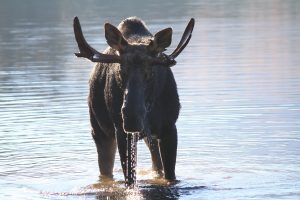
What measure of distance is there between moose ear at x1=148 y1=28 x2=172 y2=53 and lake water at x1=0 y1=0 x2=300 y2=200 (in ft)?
6.28

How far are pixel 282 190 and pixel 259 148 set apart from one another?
2.82 metres

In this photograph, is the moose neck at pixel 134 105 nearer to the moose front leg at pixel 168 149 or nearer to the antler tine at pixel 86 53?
the antler tine at pixel 86 53

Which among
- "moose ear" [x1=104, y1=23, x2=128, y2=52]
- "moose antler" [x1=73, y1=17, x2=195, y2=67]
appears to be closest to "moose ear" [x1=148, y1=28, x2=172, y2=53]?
"moose antler" [x1=73, y1=17, x2=195, y2=67]

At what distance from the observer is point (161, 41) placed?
12227 mm

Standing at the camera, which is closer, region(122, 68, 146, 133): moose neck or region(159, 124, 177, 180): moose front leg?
region(122, 68, 146, 133): moose neck

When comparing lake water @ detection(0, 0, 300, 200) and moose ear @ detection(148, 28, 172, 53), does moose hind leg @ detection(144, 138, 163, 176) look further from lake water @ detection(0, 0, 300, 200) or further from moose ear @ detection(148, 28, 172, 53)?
moose ear @ detection(148, 28, 172, 53)

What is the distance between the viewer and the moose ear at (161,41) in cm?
1216

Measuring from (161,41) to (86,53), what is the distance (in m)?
0.97

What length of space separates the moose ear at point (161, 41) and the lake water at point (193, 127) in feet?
6.28

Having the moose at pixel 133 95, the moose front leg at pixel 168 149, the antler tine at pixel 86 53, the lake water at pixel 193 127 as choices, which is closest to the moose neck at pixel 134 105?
the moose at pixel 133 95

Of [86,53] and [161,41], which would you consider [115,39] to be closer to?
[161,41]

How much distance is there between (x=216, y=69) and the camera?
25.9 m

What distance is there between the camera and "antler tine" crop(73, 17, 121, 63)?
483 inches

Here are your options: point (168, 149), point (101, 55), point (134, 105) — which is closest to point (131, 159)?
point (168, 149)
